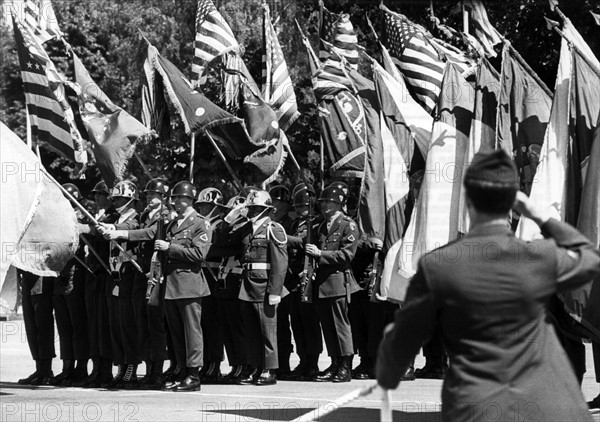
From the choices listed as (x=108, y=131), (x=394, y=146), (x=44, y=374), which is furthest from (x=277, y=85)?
(x=44, y=374)

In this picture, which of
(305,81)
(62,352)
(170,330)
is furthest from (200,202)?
(305,81)

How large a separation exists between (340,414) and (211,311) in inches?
144

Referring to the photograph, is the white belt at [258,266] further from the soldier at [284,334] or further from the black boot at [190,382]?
the black boot at [190,382]

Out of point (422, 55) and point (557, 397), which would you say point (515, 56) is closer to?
point (422, 55)

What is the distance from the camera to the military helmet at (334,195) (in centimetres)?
1302

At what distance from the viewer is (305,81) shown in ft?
70.7

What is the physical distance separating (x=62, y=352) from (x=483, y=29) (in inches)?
230

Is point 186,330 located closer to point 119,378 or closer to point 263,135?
point 119,378

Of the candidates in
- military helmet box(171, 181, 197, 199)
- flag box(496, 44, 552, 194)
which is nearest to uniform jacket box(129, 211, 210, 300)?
military helmet box(171, 181, 197, 199)

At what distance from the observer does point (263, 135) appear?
13.4 m

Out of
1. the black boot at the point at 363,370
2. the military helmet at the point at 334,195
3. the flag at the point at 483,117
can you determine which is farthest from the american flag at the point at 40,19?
the flag at the point at 483,117

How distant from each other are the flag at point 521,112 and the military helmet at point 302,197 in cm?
381

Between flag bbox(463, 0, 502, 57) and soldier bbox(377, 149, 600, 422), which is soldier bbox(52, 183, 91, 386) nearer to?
flag bbox(463, 0, 502, 57)

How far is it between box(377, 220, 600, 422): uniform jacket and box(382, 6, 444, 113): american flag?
30.3 ft
